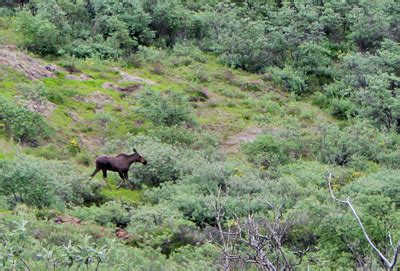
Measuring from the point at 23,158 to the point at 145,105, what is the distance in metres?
9.42

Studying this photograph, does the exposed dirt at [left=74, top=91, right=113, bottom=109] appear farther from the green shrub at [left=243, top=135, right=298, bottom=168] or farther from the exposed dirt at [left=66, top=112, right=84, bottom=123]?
the green shrub at [left=243, top=135, right=298, bottom=168]

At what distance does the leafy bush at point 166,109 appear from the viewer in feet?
81.9

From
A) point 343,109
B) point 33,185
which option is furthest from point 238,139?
point 33,185

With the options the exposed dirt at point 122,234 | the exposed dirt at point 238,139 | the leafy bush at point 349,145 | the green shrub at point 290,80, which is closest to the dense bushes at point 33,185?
the exposed dirt at point 122,234

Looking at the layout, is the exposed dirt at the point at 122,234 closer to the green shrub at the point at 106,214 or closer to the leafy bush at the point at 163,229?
the leafy bush at the point at 163,229

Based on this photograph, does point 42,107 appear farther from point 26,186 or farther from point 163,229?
point 163,229

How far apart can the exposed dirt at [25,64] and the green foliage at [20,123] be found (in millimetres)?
4780

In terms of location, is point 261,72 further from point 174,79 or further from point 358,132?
point 358,132

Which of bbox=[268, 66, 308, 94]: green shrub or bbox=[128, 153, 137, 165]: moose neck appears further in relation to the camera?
bbox=[268, 66, 308, 94]: green shrub

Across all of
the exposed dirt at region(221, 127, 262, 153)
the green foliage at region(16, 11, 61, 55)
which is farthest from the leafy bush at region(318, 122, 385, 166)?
the green foliage at region(16, 11, 61, 55)

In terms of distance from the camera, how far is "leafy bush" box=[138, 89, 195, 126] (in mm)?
24953

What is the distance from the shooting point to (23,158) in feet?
54.7

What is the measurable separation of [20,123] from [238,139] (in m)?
8.18

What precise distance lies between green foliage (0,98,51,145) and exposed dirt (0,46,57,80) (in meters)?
4.78
